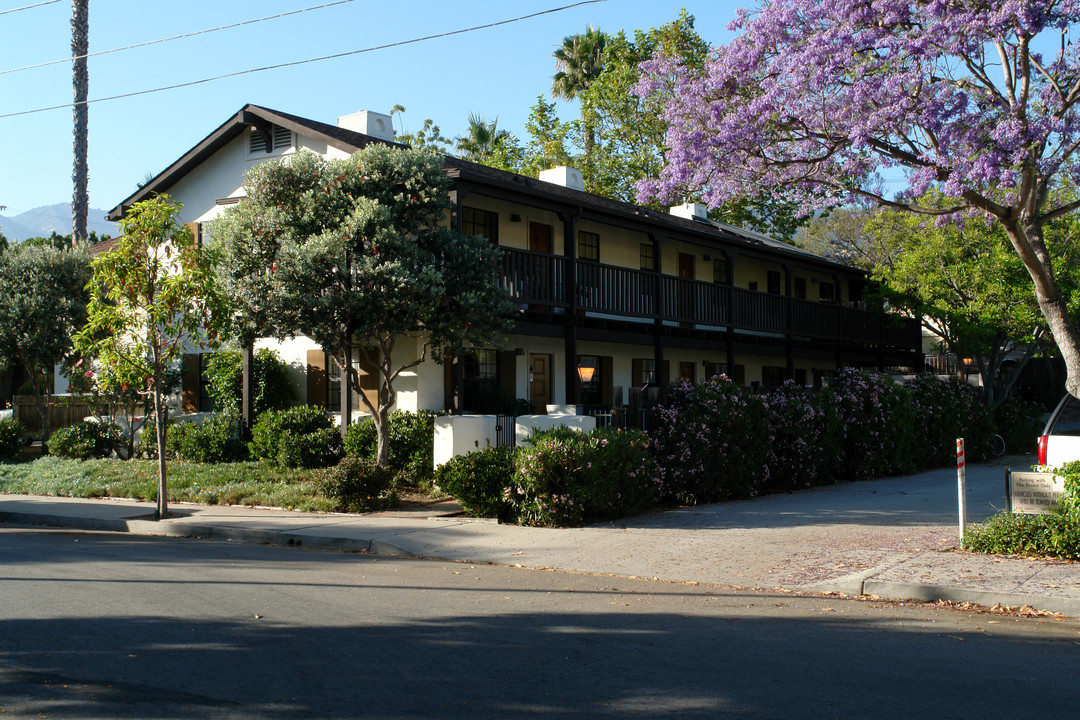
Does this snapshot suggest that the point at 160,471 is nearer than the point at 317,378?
Yes

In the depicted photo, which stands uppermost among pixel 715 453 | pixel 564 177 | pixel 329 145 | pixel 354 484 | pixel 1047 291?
pixel 564 177

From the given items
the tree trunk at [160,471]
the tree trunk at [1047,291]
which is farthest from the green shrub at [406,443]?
the tree trunk at [1047,291]

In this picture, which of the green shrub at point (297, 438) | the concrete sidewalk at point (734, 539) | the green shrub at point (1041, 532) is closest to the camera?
the concrete sidewalk at point (734, 539)

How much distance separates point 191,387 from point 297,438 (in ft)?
20.6

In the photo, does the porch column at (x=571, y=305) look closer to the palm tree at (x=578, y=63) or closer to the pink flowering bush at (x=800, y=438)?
the pink flowering bush at (x=800, y=438)

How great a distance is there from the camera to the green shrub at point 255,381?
19.5 m

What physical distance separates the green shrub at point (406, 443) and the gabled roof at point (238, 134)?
5.68 metres

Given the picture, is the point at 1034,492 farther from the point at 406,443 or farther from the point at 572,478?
the point at 406,443

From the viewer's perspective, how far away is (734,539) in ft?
36.6

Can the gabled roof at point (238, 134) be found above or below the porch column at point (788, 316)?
above

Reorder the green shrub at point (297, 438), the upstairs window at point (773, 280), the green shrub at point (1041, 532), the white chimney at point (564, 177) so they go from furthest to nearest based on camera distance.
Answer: the upstairs window at point (773, 280) < the white chimney at point (564, 177) < the green shrub at point (297, 438) < the green shrub at point (1041, 532)

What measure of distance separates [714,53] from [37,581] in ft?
40.6

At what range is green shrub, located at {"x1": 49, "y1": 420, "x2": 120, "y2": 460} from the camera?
67.3 ft

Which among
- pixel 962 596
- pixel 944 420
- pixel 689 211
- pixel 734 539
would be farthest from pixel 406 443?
pixel 689 211
